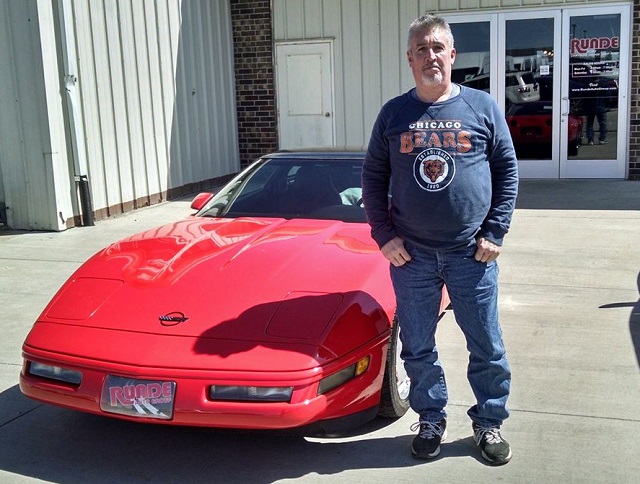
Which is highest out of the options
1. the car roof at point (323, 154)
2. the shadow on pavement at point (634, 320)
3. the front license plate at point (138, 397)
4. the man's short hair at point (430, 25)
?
the man's short hair at point (430, 25)

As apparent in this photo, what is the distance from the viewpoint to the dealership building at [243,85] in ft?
29.6

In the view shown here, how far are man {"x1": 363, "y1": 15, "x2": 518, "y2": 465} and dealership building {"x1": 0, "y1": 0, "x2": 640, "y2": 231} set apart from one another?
6.17 metres

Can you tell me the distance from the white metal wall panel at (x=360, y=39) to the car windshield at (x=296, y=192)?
8.11m

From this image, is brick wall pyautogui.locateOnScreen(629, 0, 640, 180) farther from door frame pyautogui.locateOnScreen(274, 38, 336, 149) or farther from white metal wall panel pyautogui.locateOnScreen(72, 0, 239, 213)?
white metal wall panel pyautogui.locateOnScreen(72, 0, 239, 213)

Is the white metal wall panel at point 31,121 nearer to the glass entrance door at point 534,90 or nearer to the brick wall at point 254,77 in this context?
the brick wall at point 254,77

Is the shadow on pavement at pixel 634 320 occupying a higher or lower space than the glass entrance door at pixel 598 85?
lower

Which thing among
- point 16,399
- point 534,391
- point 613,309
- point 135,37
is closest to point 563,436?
point 534,391

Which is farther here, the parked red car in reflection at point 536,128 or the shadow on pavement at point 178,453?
the parked red car in reflection at point 536,128

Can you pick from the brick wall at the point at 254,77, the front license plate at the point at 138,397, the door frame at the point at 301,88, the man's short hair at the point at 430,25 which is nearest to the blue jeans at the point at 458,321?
the man's short hair at the point at 430,25

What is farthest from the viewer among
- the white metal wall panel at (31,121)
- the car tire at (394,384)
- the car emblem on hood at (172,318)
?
the white metal wall panel at (31,121)

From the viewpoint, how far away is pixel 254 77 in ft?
44.9

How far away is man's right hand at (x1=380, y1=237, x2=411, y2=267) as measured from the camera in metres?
3.30

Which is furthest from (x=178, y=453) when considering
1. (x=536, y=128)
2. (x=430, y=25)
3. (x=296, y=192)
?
(x=536, y=128)

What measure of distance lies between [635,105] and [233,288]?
1003 cm
